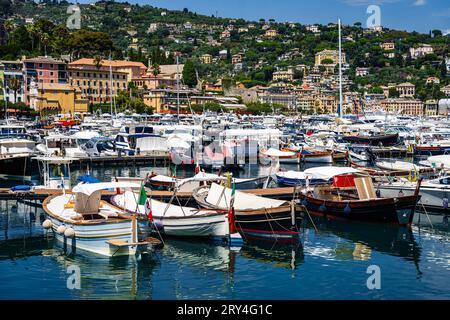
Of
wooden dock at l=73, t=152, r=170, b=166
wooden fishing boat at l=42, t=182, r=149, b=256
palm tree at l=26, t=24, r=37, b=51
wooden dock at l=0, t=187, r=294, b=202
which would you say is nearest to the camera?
wooden fishing boat at l=42, t=182, r=149, b=256

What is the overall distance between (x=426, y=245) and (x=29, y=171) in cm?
2701

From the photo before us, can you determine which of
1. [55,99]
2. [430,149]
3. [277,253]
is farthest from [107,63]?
[277,253]

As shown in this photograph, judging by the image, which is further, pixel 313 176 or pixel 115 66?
pixel 115 66

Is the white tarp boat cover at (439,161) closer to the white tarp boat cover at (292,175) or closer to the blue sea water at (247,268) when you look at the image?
the white tarp boat cover at (292,175)

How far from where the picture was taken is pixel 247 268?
19.9m

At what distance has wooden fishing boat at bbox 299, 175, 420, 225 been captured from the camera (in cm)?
2542

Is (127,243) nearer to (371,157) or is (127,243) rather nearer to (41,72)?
(371,157)

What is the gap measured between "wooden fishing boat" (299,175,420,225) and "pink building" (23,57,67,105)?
Answer: 244 ft

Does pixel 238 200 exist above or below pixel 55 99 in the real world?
below

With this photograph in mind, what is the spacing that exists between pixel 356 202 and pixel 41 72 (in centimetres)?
8193

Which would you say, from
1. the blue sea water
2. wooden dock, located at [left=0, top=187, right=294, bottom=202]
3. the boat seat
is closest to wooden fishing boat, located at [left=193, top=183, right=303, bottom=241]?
the blue sea water

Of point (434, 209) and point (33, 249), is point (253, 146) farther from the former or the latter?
point (33, 249)

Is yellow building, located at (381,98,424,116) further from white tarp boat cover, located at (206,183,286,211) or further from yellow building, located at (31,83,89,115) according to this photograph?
white tarp boat cover, located at (206,183,286,211)
